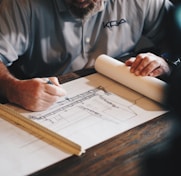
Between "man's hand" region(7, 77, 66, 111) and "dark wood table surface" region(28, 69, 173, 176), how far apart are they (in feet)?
0.71

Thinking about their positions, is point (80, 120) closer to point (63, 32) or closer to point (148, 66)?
point (148, 66)

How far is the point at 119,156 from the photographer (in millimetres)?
762

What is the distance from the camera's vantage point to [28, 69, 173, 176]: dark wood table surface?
0.71 m

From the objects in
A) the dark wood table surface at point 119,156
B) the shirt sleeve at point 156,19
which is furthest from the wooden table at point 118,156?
the shirt sleeve at point 156,19

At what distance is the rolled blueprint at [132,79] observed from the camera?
98 centimetres

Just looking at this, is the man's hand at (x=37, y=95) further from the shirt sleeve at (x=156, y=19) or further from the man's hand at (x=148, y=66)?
the shirt sleeve at (x=156, y=19)

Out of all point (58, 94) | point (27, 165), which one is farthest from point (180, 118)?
point (58, 94)

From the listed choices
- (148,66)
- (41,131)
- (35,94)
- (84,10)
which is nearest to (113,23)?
(84,10)

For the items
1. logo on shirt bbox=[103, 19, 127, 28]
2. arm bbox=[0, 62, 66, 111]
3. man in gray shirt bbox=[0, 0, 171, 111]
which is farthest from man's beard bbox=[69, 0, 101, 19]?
arm bbox=[0, 62, 66, 111]

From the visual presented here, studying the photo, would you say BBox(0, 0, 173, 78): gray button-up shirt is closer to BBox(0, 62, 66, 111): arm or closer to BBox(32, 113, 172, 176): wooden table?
BBox(0, 62, 66, 111): arm

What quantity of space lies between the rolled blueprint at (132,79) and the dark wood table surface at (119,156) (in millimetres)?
120

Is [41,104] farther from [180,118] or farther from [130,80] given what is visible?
[180,118]

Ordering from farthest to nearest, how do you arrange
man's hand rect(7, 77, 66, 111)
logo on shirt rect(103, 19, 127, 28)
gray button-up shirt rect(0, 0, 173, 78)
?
logo on shirt rect(103, 19, 127, 28) → gray button-up shirt rect(0, 0, 173, 78) → man's hand rect(7, 77, 66, 111)

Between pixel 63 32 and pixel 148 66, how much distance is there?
0.37m
